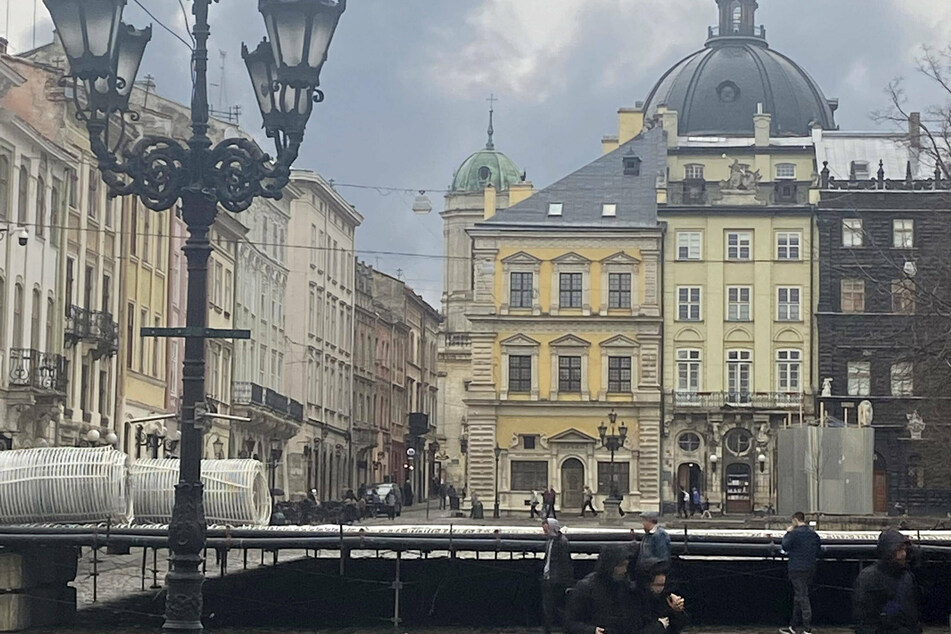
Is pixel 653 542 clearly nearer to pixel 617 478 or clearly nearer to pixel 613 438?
pixel 613 438

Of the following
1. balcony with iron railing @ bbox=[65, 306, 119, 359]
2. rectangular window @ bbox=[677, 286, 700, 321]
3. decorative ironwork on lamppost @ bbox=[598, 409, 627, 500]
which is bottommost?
decorative ironwork on lamppost @ bbox=[598, 409, 627, 500]

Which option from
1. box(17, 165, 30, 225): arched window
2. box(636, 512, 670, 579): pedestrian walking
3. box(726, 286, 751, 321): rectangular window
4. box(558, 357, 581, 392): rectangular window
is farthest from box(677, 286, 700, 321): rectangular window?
box(636, 512, 670, 579): pedestrian walking

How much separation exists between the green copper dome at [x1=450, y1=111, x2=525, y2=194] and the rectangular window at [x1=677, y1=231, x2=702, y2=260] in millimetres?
57254

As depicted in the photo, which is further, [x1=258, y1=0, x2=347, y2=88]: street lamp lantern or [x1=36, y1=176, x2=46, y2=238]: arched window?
[x1=36, y1=176, x2=46, y2=238]: arched window

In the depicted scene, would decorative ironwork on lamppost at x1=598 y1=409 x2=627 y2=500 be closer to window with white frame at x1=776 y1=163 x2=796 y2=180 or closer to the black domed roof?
window with white frame at x1=776 y1=163 x2=796 y2=180

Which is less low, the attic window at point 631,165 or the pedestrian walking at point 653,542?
the attic window at point 631,165

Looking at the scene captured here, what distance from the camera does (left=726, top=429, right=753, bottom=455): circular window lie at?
257 ft

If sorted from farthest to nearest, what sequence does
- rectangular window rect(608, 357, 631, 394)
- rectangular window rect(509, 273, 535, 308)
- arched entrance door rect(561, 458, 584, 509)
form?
rectangular window rect(509, 273, 535, 308)
rectangular window rect(608, 357, 631, 394)
arched entrance door rect(561, 458, 584, 509)

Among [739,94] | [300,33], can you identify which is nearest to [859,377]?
[739,94]

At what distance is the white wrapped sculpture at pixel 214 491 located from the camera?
944 inches

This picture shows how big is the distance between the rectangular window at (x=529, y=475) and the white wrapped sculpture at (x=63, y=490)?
5598 cm

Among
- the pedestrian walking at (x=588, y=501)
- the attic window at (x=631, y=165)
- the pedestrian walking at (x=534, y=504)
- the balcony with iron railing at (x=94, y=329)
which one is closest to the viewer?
the balcony with iron railing at (x=94, y=329)

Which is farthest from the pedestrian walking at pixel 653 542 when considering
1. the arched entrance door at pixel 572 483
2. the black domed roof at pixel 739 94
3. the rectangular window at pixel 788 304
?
the black domed roof at pixel 739 94

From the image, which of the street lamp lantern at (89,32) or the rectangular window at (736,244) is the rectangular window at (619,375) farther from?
the street lamp lantern at (89,32)
